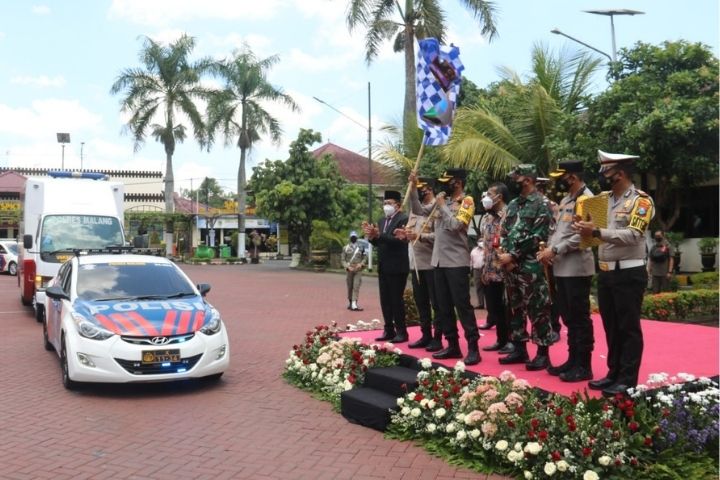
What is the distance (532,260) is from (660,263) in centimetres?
1030

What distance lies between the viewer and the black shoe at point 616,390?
196 inches

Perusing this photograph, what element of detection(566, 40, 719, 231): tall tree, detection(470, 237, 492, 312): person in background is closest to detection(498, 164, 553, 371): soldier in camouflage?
detection(470, 237, 492, 312): person in background

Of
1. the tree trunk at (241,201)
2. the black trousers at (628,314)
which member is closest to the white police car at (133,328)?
the black trousers at (628,314)

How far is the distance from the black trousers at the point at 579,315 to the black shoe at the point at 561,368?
11 cm

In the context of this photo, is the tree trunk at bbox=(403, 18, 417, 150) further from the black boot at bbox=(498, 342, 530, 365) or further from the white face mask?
the black boot at bbox=(498, 342, 530, 365)

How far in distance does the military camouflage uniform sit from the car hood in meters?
3.59

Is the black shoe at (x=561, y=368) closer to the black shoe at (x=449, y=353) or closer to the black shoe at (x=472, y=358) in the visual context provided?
the black shoe at (x=472, y=358)

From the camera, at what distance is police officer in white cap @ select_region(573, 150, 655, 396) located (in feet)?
16.5

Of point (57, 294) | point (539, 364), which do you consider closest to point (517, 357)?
point (539, 364)

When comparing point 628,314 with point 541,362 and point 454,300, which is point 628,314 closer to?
point 541,362

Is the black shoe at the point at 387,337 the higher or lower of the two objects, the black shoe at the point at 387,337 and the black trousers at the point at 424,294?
the lower

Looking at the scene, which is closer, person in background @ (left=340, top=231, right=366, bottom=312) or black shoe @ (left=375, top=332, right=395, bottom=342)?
black shoe @ (left=375, top=332, right=395, bottom=342)

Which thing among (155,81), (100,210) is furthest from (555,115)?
(155,81)

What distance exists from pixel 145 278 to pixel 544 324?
5.05 meters
